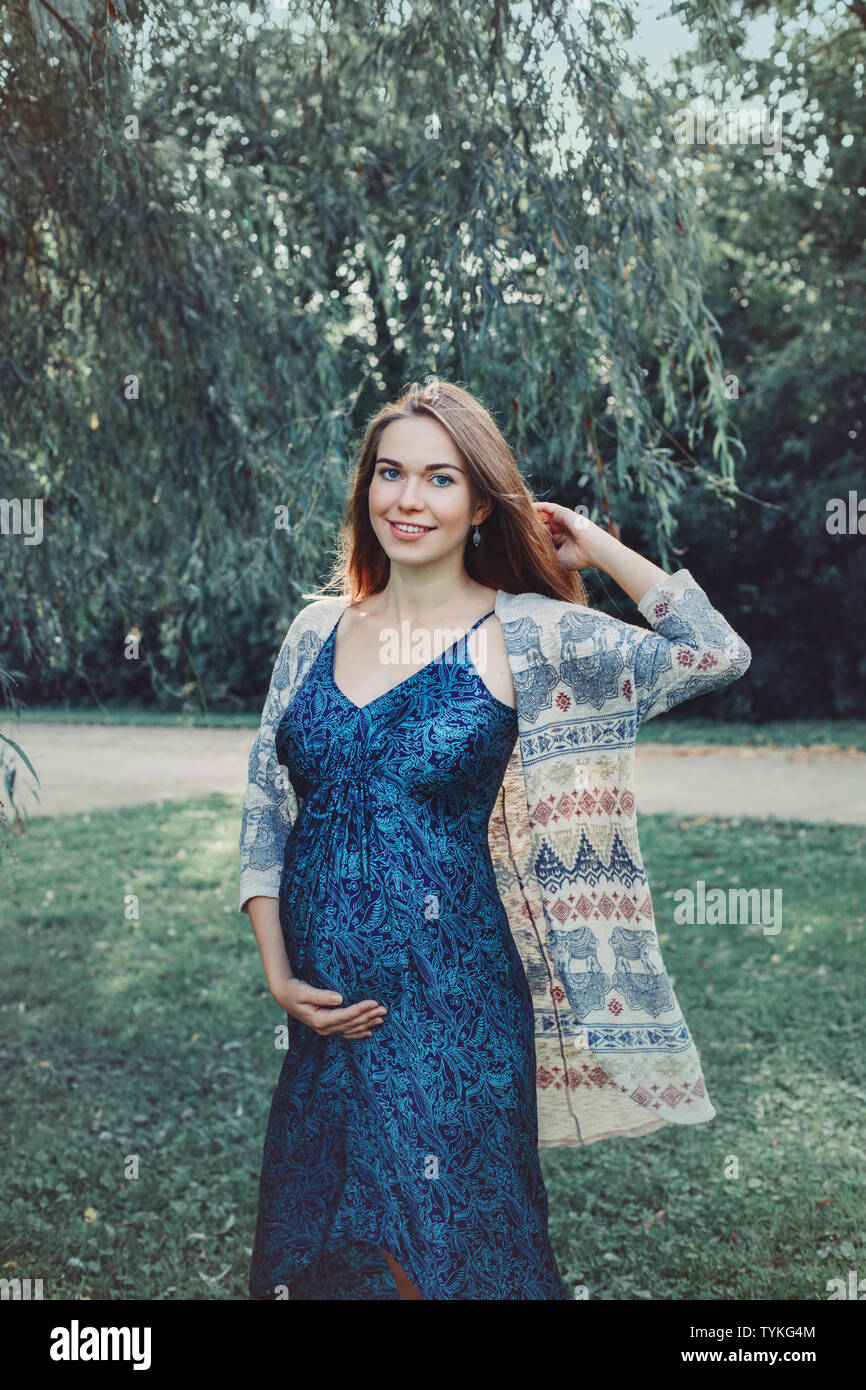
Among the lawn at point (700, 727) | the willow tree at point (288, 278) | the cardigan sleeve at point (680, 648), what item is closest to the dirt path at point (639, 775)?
the lawn at point (700, 727)

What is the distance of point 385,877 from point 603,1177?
7.85 ft

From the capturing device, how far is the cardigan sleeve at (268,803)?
7.17ft

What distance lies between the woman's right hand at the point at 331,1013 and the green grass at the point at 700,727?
10502mm

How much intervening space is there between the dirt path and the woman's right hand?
6.81m

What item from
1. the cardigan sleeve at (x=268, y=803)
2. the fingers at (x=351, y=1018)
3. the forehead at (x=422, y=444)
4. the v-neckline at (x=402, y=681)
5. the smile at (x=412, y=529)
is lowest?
the fingers at (x=351, y=1018)

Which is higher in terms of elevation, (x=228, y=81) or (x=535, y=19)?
(x=228, y=81)

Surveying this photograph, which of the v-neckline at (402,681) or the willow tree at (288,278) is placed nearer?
the v-neckline at (402,681)

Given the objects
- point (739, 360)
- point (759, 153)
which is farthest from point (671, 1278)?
point (739, 360)

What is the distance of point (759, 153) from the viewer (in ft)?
42.0

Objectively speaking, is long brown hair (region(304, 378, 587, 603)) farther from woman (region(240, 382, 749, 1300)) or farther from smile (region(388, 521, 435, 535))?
smile (region(388, 521, 435, 535))

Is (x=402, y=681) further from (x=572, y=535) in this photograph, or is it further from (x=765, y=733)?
Answer: (x=765, y=733)

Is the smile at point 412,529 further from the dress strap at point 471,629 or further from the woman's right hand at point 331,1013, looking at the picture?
the woman's right hand at point 331,1013

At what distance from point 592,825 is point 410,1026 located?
0.49m
